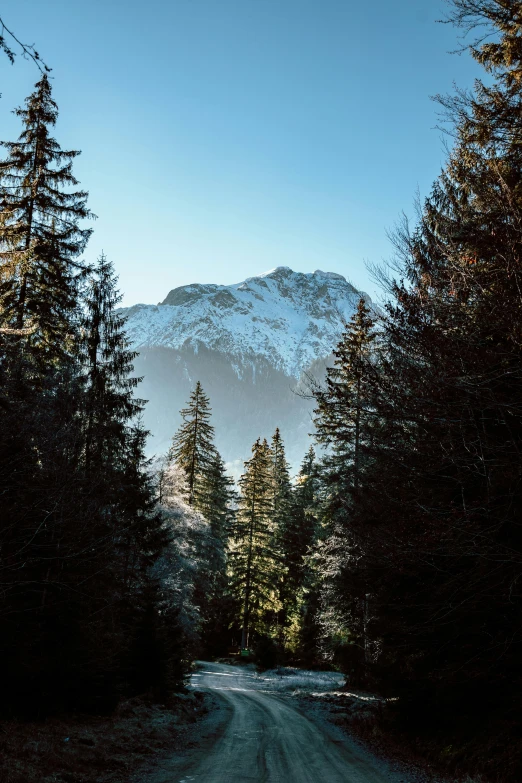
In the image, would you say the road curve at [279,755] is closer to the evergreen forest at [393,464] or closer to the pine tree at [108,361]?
the evergreen forest at [393,464]

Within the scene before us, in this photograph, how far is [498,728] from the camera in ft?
27.1

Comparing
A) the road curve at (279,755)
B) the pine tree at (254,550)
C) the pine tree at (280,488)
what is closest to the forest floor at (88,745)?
the road curve at (279,755)

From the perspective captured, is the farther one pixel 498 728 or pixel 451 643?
pixel 451 643

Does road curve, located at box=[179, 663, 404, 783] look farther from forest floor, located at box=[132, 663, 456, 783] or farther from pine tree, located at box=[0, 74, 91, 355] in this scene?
pine tree, located at box=[0, 74, 91, 355]

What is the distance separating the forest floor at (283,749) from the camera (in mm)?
8641

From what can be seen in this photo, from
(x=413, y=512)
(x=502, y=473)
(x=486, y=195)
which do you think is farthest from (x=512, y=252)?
(x=413, y=512)

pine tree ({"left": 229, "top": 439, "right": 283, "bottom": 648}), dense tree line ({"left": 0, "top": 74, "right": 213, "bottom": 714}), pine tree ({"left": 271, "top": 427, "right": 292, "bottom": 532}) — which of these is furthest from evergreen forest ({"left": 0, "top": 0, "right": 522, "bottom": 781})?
pine tree ({"left": 271, "top": 427, "right": 292, "bottom": 532})

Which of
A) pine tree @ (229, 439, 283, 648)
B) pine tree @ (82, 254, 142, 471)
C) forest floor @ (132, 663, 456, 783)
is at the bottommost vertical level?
forest floor @ (132, 663, 456, 783)

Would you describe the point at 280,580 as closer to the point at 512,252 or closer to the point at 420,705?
the point at 420,705

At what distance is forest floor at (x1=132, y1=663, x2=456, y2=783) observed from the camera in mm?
8641

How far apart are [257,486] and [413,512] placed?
113 feet

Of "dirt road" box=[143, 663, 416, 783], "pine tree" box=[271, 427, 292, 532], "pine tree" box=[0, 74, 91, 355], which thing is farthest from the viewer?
"pine tree" box=[271, 427, 292, 532]

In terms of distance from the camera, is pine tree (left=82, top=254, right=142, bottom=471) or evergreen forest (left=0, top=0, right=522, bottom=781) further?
pine tree (left=82, top=254, right=142, bottom=471)

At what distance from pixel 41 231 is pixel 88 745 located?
13468mm
